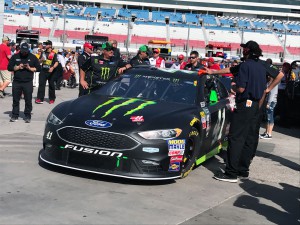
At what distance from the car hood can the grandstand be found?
164ft

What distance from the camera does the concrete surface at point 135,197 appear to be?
14.8ft

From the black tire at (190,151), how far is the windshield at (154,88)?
0.67m

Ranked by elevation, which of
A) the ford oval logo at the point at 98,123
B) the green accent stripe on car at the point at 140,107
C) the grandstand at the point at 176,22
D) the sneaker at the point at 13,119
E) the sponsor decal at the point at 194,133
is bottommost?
the sneaker at the point at 13,119

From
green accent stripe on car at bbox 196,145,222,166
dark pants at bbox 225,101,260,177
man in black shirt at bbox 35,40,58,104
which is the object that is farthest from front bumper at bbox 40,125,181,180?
man in black shirt at bbox 35,40,58,104

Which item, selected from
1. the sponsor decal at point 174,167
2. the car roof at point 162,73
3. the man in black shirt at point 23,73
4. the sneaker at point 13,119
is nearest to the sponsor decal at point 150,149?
the sponsor decal at point 174,167

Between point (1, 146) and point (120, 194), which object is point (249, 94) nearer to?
point (120, 194)

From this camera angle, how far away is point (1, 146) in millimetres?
7266

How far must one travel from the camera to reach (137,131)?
18.1ft

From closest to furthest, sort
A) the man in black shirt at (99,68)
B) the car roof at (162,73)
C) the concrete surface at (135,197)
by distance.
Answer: the concrete surface at (135,197) → the car roof at (162,73) → the man in black shirt at (99,68)

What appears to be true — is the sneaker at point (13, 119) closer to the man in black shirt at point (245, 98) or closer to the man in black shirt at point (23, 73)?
the man in black shirt at point (23, 73)

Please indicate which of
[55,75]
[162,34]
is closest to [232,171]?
[55,75]

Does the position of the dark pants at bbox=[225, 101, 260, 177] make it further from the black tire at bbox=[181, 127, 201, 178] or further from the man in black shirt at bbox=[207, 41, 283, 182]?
the black tire at bbox=[181, 127, 201, 178]

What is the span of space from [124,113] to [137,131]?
1.46ft

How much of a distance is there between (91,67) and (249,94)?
3511 millimetres
